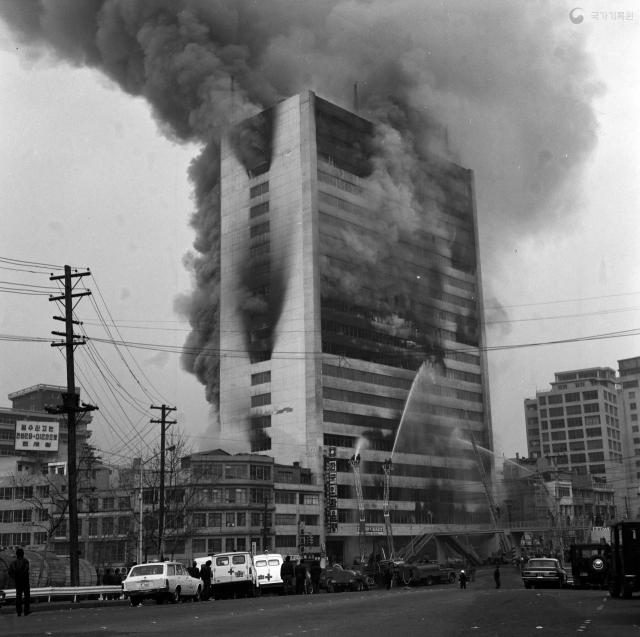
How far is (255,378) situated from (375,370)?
64.6 feet

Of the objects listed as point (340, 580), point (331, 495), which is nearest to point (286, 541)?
point (331, 495)

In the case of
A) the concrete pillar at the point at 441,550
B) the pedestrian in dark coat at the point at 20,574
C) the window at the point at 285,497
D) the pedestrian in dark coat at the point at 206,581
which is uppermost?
the window at the point at 285,497

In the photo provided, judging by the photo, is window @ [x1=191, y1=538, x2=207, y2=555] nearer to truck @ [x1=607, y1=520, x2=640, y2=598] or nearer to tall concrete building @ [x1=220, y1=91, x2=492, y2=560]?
tall concrete building @ [x1=220, y1=91, x2=492, y2=560]

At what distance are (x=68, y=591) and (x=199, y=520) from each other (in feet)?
196

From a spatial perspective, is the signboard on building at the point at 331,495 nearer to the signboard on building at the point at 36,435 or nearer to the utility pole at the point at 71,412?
the signboard on building at the point at 36,435

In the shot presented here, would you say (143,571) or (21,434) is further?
(21,434)

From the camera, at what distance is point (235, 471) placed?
103062 mm

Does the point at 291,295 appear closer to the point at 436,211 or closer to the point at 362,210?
the point at 362,210

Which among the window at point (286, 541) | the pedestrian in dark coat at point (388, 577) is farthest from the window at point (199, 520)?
the pedestrian in dark coat at point (388, 577)

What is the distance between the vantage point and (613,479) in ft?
609

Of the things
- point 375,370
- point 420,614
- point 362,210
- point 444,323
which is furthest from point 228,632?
point 444,323

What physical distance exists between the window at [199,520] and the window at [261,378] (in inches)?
1513

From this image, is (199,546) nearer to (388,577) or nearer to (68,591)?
(388,577)

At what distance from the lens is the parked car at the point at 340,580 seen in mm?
57312
